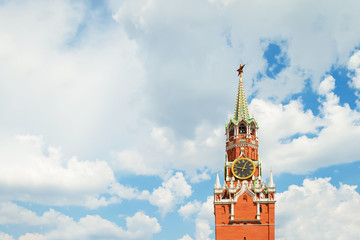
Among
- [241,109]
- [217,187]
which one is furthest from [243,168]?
[241,109]

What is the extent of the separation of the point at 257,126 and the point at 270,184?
15.4m

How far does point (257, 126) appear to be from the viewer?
99.4 m

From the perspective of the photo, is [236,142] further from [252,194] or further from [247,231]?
[247,231]

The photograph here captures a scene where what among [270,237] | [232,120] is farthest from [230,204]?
[232,120]

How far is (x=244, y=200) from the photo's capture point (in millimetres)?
88562

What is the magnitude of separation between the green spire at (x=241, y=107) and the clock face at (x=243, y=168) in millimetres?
10685

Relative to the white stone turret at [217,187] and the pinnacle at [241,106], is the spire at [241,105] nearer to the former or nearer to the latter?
the pinnacle at [241,106]

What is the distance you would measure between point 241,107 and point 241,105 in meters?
0.70

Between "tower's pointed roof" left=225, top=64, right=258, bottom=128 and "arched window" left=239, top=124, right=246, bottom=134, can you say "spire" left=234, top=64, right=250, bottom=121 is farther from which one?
"arched window" left=239, top=124, right=246, bottom=134

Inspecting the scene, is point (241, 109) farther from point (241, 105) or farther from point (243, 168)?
point (243, 168)

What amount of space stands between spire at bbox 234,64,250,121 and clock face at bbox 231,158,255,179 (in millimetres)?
10822

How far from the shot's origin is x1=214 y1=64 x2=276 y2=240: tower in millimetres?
86562

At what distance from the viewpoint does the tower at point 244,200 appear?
284 ft

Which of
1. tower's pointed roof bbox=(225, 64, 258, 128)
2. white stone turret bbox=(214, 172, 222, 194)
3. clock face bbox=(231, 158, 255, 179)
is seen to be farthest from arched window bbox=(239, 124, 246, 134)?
white stone turret bbox=(214, 172, 222, 194)
